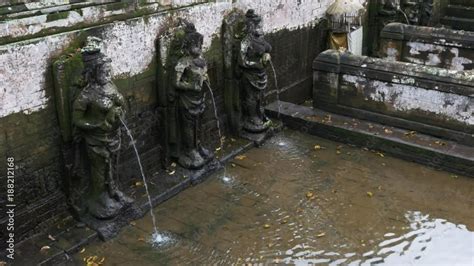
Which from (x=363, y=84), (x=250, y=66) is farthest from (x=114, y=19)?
(x=363, y=84)

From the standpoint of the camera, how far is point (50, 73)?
6000 millimetres

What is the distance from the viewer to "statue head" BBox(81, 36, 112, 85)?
5914 millimetres

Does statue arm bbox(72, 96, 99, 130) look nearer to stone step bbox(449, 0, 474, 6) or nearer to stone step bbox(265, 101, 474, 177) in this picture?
stone step bbox(265, 101, 474, 177)

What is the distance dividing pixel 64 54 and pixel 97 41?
41 cm

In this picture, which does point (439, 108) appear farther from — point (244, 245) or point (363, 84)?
point (244, 245)

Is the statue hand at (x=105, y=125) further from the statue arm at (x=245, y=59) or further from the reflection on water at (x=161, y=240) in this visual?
the statue arm at (x=245, y=59)

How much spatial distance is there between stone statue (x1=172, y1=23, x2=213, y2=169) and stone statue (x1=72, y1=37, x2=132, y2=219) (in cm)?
132

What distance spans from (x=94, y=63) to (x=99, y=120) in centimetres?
66

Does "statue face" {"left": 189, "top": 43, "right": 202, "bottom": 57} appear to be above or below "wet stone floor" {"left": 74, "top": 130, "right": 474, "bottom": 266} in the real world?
above

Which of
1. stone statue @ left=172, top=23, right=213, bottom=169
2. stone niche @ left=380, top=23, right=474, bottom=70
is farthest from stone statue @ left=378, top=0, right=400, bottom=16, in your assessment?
stone statue @ left=172, top=23, right=213, bottom=169

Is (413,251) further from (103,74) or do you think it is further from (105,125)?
(103,74)

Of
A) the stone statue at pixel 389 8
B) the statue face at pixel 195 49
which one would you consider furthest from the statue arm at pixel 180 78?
the stone statue at pixel 389 8

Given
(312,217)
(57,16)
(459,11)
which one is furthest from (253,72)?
(459,11)

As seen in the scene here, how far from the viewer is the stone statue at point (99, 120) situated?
5938mm
